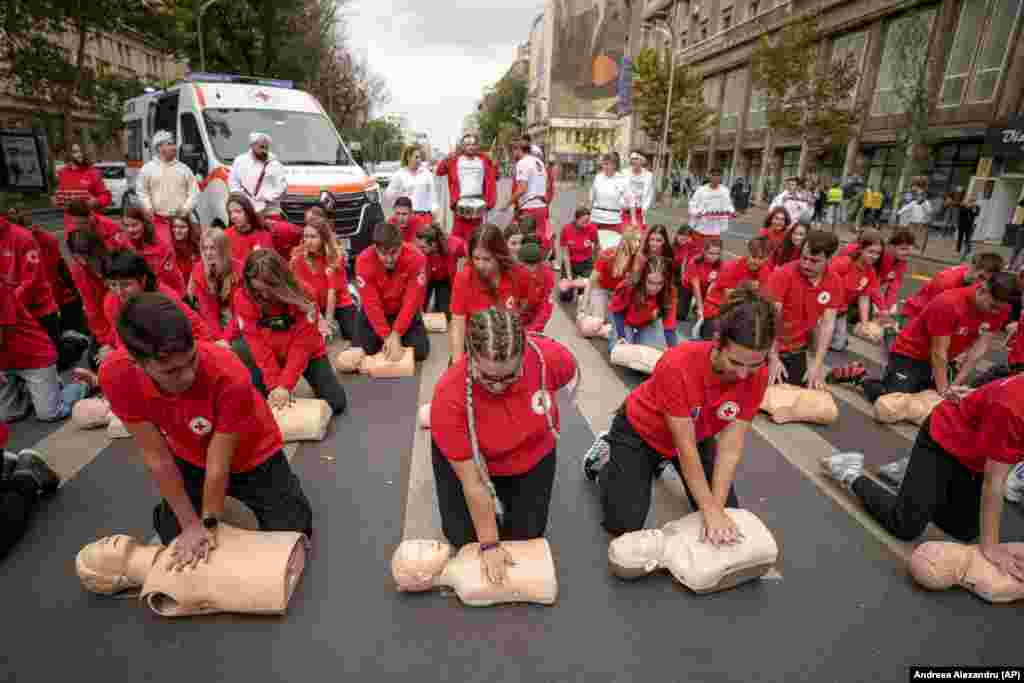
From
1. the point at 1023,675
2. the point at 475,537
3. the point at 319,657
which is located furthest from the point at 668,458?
the point at 319,657

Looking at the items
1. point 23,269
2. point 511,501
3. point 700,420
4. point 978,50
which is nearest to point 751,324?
point 700,420

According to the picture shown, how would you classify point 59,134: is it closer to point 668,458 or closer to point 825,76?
point 825,76

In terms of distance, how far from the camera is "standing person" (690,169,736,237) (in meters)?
8.03

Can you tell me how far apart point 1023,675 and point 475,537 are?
2.08 meters

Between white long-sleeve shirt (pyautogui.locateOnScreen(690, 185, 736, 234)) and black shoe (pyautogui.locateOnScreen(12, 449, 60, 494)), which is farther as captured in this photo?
white long-sleeve shirt (pyautogui.locateOnScreen(690, 185, 736, 234))

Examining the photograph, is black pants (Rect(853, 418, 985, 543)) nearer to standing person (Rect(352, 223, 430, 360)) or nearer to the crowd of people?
the crowd of people

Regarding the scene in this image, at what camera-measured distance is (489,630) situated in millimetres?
2154

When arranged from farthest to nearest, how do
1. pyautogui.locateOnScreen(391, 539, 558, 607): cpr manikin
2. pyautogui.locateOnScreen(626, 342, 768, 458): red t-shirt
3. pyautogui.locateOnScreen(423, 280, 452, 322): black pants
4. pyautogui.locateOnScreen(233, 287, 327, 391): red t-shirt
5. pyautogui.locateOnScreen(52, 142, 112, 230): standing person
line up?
pyautogui.locateOnScreen(52, 142, 112, 230): standing person → pyautogui.locateOnScreen(423, 280, 452, 322): black pants → pyautogui.locateOnScreen(233, 287, 327, 391): red t-shirt → pyautogui.locateOnScreen(626, 342, 768, 458): red t-shirt → pyautogui.locateOnScreen(391, 539, 558, 607): cpr manikin

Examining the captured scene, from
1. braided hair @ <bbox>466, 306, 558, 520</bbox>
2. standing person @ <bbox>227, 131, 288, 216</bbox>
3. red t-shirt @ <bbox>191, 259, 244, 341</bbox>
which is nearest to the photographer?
braided hair @ <bbox>466, 306, 558, 520</bbox>

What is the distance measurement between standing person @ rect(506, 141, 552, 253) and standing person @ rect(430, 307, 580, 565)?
5946 mm

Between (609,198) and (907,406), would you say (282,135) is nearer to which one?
(609,198)

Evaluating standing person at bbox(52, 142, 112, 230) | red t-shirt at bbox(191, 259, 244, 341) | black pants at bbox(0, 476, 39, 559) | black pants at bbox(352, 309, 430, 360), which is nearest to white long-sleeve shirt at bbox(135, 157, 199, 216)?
standing person at bbox(52, 142, 112, 230)

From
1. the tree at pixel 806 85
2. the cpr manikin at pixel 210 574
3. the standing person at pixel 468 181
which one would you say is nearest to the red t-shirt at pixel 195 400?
the cpr manikin at pixel 210 574

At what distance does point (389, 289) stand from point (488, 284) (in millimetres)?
1180
